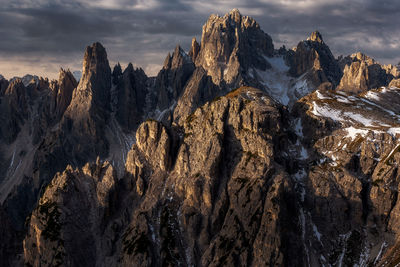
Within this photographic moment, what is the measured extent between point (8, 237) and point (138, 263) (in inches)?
2521

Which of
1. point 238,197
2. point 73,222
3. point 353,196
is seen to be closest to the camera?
point 353,196

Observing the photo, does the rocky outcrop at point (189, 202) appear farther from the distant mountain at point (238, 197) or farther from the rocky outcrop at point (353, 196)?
the rocky outcrop at point (353, 196)

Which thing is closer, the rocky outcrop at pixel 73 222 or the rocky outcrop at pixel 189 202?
the rocky outcrop at pixel 189 202

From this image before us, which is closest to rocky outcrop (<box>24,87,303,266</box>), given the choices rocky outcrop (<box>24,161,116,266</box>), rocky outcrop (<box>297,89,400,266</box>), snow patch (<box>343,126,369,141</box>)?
rocky outcrop (<box>24,161,116,266</box>)

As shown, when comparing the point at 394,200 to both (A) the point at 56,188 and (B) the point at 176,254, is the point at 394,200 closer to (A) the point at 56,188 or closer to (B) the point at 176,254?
(B) the point at 176,254

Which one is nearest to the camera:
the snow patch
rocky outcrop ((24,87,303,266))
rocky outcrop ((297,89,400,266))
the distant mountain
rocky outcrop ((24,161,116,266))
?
rocky outcrop ((297,89,400,266))

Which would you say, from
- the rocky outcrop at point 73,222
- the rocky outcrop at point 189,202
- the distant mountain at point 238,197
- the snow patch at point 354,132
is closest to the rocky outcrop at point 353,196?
the snow patch at point 354,132

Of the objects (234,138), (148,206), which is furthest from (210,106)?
(148,206)

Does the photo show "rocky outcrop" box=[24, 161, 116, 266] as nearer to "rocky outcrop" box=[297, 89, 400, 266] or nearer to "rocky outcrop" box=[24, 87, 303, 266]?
"rocky outcrop" box=[24, 87, 303, 266]

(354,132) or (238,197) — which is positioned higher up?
(354,132)

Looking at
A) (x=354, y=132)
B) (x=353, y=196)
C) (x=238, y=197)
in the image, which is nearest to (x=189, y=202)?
(x=238, y=197)

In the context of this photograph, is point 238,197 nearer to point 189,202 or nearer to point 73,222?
point 189,202

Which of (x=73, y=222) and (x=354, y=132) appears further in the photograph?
(x=354, y=132)

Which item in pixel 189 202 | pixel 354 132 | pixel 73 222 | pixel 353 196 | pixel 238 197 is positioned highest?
pixel 354 132
